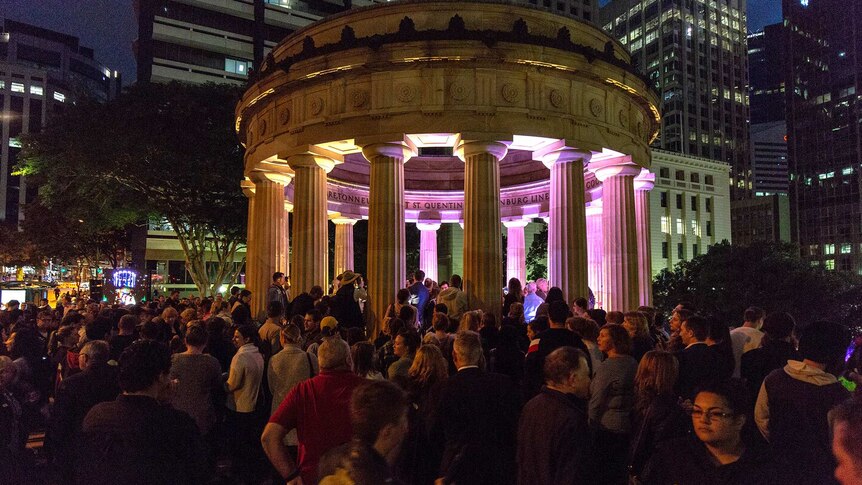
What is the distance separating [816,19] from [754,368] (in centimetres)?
15020

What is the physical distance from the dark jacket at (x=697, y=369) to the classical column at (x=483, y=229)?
10982 millimetres

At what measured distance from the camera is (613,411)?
266 inches

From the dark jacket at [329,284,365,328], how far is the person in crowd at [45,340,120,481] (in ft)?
24.5

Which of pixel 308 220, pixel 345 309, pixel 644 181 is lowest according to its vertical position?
pixel 345 309

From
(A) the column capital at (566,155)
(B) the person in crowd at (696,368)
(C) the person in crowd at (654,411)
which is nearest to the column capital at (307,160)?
(A) the column capital at (566,155)

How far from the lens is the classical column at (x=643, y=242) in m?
24.5

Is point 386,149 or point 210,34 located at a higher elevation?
point 210,34

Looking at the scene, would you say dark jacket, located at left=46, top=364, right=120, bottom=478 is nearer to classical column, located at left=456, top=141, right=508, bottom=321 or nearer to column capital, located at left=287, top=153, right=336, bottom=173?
classical column, located at left=456, top=141, right=508, bottom=321

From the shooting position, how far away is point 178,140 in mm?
34156

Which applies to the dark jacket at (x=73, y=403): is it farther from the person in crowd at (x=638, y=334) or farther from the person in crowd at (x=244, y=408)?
the person in crowd at (x=638, y=334)

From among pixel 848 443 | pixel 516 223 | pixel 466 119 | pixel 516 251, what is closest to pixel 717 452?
pixel 848 443

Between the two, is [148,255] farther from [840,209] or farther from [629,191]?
[840,209]

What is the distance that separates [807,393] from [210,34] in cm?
8969

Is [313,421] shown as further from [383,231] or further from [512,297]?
[383,231]
